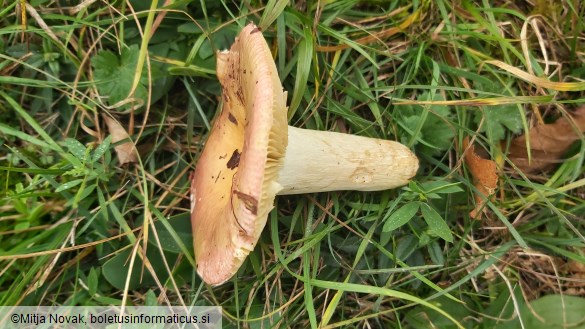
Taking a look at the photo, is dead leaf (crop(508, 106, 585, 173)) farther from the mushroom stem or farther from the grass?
the mushroom stem

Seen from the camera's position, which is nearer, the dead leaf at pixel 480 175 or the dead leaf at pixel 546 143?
the dead leaf at pixel 480 175

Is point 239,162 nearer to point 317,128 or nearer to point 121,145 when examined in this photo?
point 317,128

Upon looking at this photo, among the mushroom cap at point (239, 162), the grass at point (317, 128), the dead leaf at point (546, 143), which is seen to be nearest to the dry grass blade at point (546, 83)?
the grass at point (317, 128)

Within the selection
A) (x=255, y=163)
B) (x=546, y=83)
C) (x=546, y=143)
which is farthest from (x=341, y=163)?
(x=546, y=143)

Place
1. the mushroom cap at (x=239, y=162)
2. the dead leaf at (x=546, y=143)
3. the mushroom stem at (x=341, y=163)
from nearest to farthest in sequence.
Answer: the mushroom cap at (x=239, y=162)
the mushroom stem at (x=341, y=163)
the dead leaf at (x=546, y=143)

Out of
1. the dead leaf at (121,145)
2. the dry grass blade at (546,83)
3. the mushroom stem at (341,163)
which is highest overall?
the dry grass blade at (546,83)

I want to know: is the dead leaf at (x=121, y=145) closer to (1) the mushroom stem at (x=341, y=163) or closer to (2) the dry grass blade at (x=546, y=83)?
(1) the mushroom stem at (x=341, y=163)

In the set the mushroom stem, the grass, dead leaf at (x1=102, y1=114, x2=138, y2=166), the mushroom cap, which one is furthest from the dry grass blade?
dead leaf at (x1=102, y1=114, x2=138, y2=166)

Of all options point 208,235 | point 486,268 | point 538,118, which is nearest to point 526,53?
point 538,118
